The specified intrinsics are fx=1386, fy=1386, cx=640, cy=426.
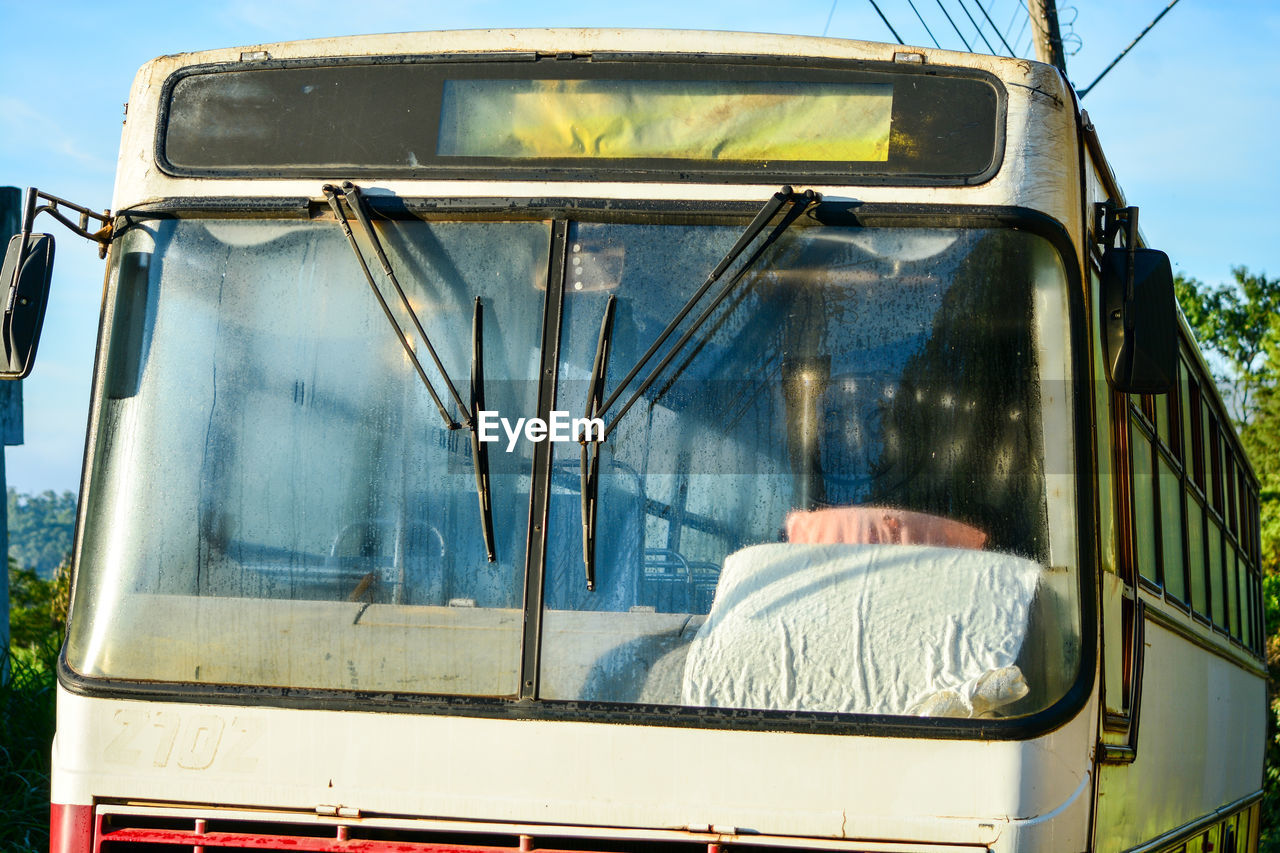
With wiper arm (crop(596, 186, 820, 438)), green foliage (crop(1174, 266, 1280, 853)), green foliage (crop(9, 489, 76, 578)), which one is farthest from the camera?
green foliage (crop(9, 489, 76, 578))

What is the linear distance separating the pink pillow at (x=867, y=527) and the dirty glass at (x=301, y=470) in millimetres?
674

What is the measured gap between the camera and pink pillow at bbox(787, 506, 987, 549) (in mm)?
3316

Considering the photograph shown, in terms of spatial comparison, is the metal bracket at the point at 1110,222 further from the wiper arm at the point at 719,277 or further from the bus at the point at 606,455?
the wiper arm at the point at 719,277

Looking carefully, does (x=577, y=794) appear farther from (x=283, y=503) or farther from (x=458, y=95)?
(x=458, y=95)

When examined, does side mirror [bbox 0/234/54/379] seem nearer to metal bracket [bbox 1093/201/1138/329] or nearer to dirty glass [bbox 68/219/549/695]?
dirty glass [bbox 68/219/549/695]

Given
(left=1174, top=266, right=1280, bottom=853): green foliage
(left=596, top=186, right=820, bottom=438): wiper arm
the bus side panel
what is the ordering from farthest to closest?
(left=1174, top=266, right=1280, bottom=853): green foliage < the bus side panel < (left=596, top=186, right=820, bottom=438): wiper arm

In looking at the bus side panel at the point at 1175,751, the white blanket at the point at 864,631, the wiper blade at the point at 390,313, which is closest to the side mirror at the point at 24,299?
the wiper blade at the point at 390,313

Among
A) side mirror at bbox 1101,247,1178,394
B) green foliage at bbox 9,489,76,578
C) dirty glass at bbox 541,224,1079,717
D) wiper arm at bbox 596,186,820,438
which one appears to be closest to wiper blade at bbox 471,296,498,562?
dirty glass at bbox 541,224,1079,717

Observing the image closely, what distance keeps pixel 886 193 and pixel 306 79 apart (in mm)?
1604

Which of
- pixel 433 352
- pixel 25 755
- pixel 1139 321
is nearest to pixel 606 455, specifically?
pixel 433 352

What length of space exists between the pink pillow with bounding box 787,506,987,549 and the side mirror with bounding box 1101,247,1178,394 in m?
0.60

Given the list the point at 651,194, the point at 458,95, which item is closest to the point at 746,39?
the point at 651,194

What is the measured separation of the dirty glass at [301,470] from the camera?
10.9 feet

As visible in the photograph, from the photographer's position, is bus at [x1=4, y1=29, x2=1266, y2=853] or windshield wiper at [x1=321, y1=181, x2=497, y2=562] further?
windshield wiper at [x1=321, y1=181, x2=497, y2=562]
